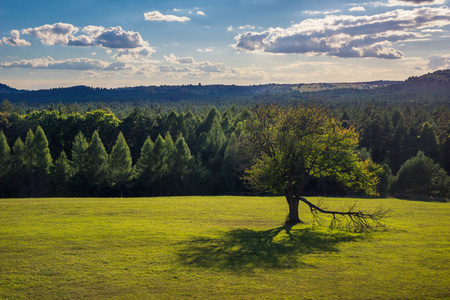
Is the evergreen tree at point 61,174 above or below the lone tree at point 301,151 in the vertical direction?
below

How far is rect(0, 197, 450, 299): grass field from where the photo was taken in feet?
56.2

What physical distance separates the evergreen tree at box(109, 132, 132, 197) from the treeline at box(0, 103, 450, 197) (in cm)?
2

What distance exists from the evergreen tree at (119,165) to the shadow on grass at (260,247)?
1711 inches

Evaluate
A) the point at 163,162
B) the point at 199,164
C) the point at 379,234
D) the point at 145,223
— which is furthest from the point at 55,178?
the point at 379,234

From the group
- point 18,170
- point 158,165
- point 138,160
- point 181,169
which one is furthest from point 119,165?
point 18,170

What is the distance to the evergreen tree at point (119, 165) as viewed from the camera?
67.6 metres

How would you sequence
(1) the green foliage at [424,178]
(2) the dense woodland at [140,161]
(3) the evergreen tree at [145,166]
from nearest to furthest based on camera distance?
(2) the dense woodland at [140,161] < (3) the evergreen tree at [145,166] < (1) the green foliage at [424,178]

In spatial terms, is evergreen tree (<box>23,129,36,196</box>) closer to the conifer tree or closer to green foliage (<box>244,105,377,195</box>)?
the conifer tree

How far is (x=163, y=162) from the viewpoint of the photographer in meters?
72.6

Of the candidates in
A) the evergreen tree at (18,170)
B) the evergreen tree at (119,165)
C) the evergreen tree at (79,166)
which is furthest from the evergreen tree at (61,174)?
the evergreen tree at (119,165)

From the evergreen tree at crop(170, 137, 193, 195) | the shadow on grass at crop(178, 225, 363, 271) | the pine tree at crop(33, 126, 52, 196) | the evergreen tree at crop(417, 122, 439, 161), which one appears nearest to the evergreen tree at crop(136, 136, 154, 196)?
the evergreen tree at crop(170, 137, 193, 195)

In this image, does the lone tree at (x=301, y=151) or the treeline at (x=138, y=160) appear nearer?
the lone tree at (x=301, y=151)

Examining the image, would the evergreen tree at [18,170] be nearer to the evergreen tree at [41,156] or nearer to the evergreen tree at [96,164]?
the evergreen tree at [41,156]

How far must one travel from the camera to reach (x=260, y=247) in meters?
24.8
